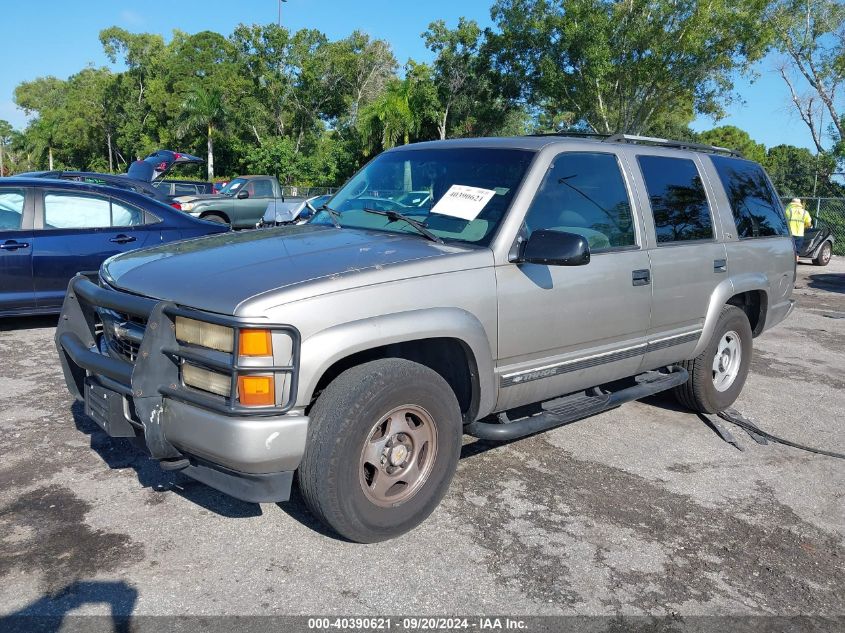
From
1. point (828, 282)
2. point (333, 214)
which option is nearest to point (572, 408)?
point (333, 214)

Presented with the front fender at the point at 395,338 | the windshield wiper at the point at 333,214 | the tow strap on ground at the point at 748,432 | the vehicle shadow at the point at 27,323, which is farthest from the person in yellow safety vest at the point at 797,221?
the front fender at the point at 395,338

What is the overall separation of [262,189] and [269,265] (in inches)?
723

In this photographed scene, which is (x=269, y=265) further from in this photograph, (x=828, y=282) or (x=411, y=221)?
(x=828, y=282)

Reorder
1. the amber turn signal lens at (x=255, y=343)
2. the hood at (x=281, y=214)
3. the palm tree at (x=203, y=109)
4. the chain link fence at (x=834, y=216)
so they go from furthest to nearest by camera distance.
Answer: the palm tree at (x=203, y=109), the chain link fence at (x=834, y=216), the hood at (x=281, y=214), the amber turn signal lens at (x=255, y=343)

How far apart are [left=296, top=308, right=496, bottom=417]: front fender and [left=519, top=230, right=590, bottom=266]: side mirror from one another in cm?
44

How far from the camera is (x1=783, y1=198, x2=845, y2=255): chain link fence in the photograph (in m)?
22.4

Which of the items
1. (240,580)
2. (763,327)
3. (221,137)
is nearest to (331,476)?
(240,580)

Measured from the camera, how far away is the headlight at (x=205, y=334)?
2.92 meters

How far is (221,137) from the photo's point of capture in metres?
48.4

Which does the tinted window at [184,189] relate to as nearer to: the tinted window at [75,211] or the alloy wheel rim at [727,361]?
the tinted window at [75,211]

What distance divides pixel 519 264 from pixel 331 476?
1454 mm

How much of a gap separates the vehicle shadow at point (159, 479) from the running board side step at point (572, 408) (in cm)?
125

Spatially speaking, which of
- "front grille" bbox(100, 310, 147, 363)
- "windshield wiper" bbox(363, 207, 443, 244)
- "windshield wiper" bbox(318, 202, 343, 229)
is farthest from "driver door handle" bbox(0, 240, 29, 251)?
"windshield wiper" bbox(363, 207, 443, 244)

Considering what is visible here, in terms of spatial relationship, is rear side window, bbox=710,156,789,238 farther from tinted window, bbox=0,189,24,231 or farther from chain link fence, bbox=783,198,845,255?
chain link fence, bbox=783,198,845,255
